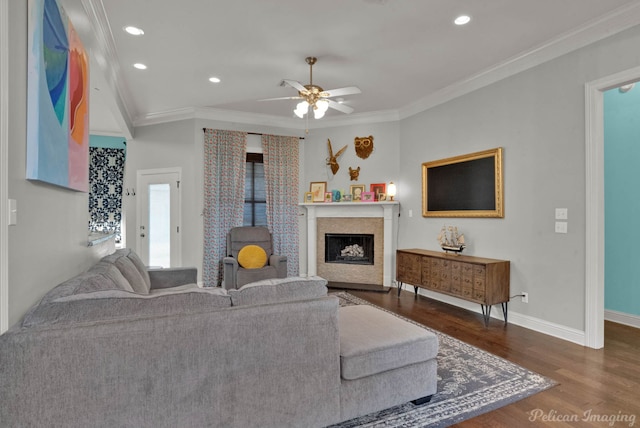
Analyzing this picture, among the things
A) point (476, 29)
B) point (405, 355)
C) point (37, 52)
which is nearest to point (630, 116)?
point (476, 29)

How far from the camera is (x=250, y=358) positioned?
1568 millimetres

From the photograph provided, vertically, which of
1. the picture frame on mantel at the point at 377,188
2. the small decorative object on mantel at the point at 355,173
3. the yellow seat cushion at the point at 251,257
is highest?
the small decorative object on mantel at the point at 355,173

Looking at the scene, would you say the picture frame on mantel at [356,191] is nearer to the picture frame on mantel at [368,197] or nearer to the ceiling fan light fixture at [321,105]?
the picture frame on mantel at [368,197]

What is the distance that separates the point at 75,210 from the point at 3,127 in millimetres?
1222

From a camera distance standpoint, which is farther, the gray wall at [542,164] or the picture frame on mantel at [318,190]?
the picture frame on mantel at [318,190]

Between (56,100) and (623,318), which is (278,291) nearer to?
(56,100)

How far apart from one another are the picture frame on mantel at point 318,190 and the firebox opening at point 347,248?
658 mm

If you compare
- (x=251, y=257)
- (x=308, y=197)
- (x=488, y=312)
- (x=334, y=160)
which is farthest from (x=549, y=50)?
(x=251, y=257)

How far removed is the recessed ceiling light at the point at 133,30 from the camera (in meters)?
3.00

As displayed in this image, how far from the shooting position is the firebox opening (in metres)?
5.69

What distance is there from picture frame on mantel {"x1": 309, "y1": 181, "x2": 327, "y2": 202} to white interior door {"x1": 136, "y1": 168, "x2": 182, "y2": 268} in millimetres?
2237

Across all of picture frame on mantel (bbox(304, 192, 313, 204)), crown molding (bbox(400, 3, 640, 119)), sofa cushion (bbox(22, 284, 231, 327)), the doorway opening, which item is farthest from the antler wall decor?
sofa cushion (bbox(22, 284, 231, 327))

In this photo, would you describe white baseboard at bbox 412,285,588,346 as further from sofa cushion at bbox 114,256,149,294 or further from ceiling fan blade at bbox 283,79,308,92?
sofa cushion at bbox 114,256,149,294

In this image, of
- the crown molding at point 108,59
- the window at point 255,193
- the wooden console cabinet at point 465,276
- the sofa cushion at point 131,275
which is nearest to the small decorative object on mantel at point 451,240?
the wooden console cabinet at point 465,276
